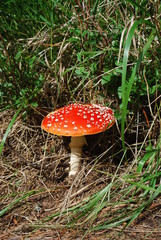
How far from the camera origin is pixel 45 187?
8.25 ft

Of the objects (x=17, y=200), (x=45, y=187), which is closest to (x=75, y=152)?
(x=45, y=187)

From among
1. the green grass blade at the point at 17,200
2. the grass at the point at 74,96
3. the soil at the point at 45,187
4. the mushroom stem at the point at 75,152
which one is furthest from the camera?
the mushroom stem at the point at 75,152

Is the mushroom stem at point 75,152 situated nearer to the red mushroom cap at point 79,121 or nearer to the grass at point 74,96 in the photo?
the grass at point 74,96

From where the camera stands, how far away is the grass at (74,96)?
229cm

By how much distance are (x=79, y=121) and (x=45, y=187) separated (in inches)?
24.9

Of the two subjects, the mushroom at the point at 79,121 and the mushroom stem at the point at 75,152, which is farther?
the mushroom stem at the point at 75,152

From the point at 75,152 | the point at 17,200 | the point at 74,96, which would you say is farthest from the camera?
the point at 74,96

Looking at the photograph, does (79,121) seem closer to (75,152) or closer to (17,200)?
(75,152)

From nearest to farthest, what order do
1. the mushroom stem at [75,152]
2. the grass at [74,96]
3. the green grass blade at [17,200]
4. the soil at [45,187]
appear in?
the soil at [45,187] < the green grass blade at [17,200] < the grass at [74,96] < the mushroom stem at [75,152]

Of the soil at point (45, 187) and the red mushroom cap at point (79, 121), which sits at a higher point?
the red mushroom cap at point (79, 121)

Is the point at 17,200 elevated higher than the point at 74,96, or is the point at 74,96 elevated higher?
the point at 74,96

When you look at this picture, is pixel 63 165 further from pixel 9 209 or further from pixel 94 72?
pixel 94 72

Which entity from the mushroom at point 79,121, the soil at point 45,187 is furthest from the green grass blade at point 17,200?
the mushroom at point 79,121

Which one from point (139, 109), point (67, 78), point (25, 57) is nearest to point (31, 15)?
point (25, 57)
